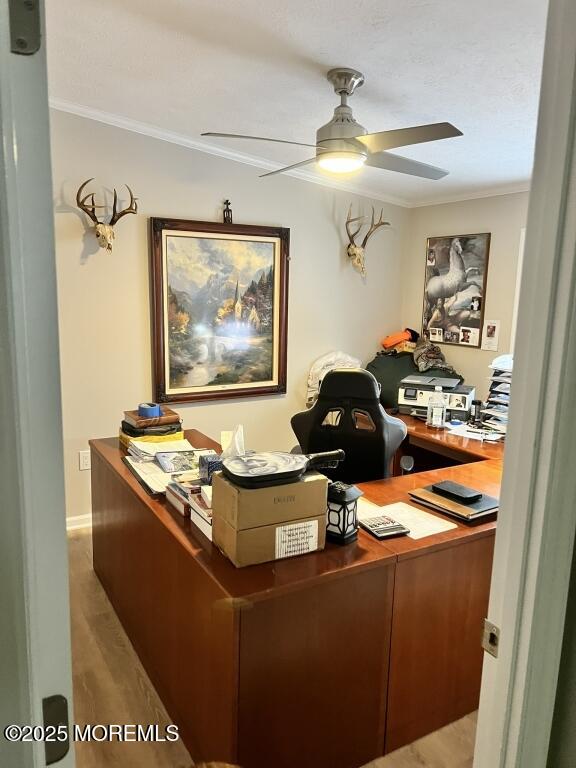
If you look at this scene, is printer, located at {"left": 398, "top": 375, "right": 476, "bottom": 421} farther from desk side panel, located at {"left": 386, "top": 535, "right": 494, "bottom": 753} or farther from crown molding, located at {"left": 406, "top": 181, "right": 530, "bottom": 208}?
desk side panel, located at {"left": 386, "top": 535, "right": 494, "bottom": 753}

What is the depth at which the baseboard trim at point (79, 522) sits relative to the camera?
3840 mm

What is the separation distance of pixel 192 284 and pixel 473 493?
2.55 metres

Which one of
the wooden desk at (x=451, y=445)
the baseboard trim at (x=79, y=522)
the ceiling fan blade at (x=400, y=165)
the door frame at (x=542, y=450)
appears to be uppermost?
the ceiling fan blade at (x=400, y=165)

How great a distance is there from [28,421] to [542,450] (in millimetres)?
714

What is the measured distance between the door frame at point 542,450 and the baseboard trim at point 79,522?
3.42 metres

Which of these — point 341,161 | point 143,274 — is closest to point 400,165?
point 341,161

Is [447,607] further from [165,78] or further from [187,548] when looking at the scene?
[165,78]

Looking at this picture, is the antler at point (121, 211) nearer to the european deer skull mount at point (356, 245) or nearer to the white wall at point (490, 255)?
the european deer skull mount at point (356, 245)

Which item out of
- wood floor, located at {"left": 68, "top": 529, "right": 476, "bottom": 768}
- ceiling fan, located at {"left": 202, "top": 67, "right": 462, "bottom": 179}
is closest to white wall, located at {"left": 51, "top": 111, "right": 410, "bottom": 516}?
wood floor, located at {"left": 68, "top": 529, "right": 476, "bottom": 768}

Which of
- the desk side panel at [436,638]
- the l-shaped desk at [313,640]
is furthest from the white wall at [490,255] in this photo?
the desk side panel at [436,638]

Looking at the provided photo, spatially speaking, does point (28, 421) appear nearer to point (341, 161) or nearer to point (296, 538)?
point (296, 538)

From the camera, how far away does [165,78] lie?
2893 mm

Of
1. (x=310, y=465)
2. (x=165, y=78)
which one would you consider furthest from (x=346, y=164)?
(x=310, y=465)

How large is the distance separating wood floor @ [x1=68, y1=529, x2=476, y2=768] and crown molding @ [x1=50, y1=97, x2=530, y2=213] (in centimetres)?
289
